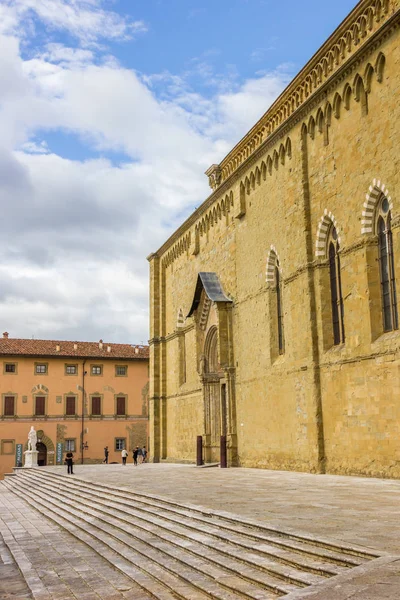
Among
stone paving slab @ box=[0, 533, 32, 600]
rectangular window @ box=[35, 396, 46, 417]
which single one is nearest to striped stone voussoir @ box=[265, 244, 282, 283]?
stone paving slab @ box=[0, 533, 32, 600]

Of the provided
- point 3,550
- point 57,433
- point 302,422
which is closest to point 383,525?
point 3,550

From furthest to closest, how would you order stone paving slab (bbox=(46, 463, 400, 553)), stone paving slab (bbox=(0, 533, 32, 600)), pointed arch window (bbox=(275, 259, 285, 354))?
1. pointed arch window (bbox=(275, 259, 285, 354))
2. stone paving slab (bbox=(46, 463, 400, 553))
3. stone paving slab (bbox=(0, 533, 32, 600))

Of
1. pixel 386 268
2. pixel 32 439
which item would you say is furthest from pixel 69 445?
pixel 386 268

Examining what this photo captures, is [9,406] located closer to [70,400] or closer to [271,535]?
[70,400]

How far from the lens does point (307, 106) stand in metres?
19.3

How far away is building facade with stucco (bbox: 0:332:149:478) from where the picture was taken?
169ft

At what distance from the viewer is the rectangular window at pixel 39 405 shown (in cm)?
5208

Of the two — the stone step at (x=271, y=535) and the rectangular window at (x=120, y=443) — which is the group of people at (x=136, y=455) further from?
the stone step at (x=271, y=535)

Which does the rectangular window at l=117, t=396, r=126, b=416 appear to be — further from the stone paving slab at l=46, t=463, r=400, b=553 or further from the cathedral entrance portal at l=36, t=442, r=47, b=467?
the stone paving slab at l=46, t=463, r=400, b=553

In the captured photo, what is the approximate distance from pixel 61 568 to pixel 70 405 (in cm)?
4561

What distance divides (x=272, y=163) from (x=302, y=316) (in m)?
5.75

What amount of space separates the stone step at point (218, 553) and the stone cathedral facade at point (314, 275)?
627cm

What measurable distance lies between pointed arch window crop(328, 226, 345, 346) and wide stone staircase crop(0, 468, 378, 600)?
7.32 meters

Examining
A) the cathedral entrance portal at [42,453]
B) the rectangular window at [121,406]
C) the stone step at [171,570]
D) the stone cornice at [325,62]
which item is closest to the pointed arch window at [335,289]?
the stone cornice at [325,62]
